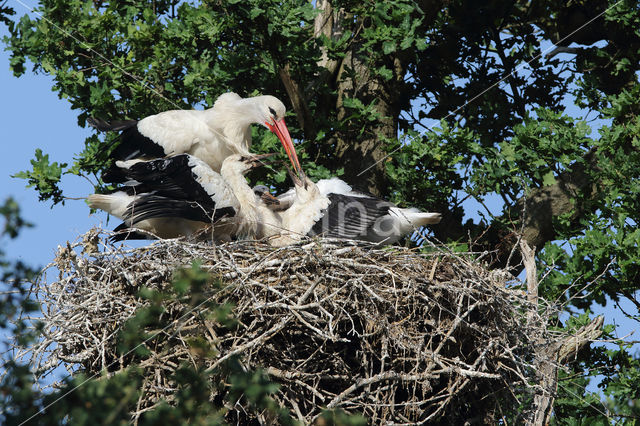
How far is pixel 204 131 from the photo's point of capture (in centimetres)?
719

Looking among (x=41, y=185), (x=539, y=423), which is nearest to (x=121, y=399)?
(x=539, y=423)

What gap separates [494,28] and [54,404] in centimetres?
656

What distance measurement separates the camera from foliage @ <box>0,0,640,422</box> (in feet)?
24.6

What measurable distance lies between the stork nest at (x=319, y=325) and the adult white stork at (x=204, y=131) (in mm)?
1446

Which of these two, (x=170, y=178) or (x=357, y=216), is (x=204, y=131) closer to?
(x=170, y=178)

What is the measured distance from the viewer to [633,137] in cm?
758

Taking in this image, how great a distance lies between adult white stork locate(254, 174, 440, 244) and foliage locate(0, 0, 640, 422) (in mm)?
728

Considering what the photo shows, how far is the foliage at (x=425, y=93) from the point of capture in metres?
7.49

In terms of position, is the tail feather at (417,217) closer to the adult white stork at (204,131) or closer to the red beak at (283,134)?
the adult white stork at (204,131)

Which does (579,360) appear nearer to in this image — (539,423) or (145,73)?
(539,423)

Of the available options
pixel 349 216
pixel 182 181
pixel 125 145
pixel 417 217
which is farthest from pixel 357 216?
pixel 125 145

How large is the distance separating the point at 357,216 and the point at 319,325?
5.66ft

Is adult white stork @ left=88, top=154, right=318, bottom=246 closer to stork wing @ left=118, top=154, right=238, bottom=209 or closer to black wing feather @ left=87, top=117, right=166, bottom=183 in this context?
stork wing @ left=118, top=154, right=238, bottom=209

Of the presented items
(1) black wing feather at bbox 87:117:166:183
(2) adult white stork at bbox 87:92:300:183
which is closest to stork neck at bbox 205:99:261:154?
(2) adult white stork at bbox 87:92:300:183
